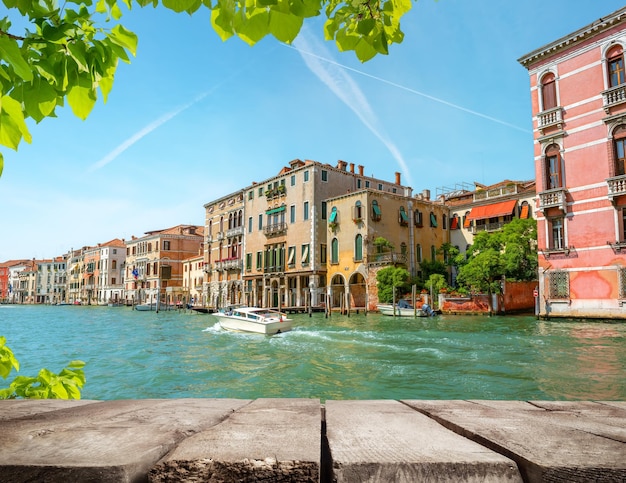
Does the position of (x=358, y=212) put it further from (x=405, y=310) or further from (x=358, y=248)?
(x=405, y=310)

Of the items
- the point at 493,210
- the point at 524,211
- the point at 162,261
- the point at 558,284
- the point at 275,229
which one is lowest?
the point at 558,284

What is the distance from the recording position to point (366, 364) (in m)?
→ 10.1

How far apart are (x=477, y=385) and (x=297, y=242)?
2904 centimetres

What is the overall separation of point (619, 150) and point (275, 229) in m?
26.2

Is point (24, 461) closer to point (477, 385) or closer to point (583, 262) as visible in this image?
point (477, 385)

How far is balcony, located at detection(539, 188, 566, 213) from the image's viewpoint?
1886 cm

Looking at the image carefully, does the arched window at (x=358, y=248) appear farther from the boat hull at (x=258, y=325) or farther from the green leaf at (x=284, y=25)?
the green leaf at (x=284, y=25)

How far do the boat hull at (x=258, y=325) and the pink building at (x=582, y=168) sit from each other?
37.9 ft

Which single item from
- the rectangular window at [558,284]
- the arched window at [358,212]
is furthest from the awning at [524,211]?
the arched window at [358,212]

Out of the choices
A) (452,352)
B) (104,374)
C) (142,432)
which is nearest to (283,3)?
(142,432)

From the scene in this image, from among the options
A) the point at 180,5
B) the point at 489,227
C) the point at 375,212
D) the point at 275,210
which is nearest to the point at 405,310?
the point at 375,212

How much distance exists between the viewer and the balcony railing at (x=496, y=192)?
30.4 meters

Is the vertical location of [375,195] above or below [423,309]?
above

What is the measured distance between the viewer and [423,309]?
81.4 ft
